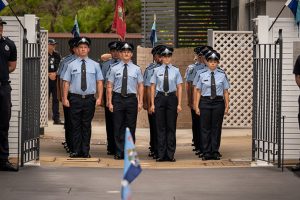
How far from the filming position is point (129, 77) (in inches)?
845

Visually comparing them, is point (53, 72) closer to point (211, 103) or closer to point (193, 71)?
point (193, 71)

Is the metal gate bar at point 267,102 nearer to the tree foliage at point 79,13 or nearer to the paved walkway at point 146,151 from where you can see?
the paved walkway at point 146,151

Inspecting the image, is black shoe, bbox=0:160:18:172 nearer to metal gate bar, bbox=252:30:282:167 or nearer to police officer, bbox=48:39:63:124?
metal gate bar, bbox=252:30:282:167

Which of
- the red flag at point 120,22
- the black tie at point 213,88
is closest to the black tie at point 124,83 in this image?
the black tie at point 213,88

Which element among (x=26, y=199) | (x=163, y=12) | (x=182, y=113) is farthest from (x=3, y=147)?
(x=163, y=12)

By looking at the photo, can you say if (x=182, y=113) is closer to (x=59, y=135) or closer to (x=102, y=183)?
(x=59, y=135)

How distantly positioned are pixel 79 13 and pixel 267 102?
27.7 m

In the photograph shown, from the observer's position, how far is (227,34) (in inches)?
1095

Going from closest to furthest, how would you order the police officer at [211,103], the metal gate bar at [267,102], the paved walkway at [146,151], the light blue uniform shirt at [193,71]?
the metal gate bar at [267,102] → the paved walkway at [146,151] → the police officer at [211,103] → the light blue uniform shirt at [193,71]

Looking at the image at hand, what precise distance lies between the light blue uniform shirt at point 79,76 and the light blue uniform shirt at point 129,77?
21cm

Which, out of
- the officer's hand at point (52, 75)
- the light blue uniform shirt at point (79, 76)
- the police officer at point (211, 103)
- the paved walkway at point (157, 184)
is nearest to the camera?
the paved walkway at point (157, 184)

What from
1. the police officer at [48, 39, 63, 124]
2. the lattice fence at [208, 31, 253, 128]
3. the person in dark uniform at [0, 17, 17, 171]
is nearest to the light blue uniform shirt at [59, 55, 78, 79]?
the person in dark uniform at [0, 17, 17, 171]

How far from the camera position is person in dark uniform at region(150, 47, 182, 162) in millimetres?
21500

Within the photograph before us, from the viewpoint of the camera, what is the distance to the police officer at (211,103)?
2153 centimetres
